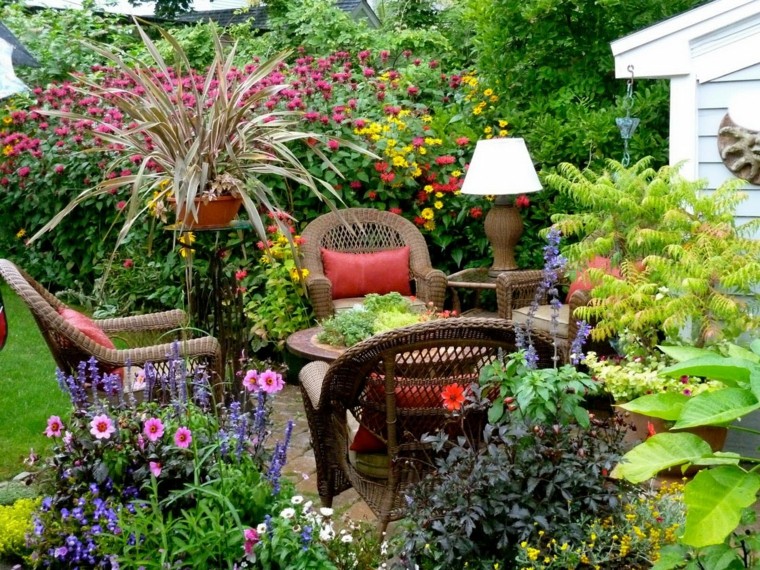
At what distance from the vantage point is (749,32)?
14.7 feet

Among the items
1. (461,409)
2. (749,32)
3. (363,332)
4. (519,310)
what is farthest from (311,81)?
(461,409)

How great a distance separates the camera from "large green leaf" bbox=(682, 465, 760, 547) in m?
1.93

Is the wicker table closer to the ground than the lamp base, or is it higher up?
closer to the ground

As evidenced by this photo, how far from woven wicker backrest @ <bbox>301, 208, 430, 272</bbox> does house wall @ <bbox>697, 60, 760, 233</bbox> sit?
2050 millimetres

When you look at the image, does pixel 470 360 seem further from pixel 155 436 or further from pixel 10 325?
pixel 10 325

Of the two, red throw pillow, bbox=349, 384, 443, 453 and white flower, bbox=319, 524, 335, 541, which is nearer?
white flower, bbox=319, 524, 335, 541

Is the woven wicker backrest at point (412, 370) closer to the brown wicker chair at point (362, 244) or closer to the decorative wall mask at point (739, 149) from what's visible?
the decorative wall mask at point (739, 149)

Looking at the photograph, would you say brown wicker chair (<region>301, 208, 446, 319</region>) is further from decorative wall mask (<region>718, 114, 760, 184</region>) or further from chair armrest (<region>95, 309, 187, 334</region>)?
decorative wall mask (<region>718, 114, 760, 184</region>)

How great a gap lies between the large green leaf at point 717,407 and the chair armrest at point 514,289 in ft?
11.7

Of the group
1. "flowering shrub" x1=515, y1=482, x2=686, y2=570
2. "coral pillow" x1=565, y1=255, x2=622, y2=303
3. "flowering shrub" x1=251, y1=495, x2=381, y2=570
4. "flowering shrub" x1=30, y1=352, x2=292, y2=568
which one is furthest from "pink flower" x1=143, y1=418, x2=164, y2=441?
"coral pillow" x1=565, y1=255, x2=622, y2=303

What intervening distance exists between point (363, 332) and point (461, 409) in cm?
170

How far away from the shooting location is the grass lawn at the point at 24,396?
4656 mm

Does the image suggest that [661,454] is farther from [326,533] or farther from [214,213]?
[214,213]

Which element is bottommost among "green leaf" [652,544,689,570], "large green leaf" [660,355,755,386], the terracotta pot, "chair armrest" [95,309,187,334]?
"green leaf" [652,544,689,570]
